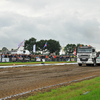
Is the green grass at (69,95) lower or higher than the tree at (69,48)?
lower

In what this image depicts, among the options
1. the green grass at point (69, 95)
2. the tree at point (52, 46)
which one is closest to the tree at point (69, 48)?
the tree at point (52, 46)

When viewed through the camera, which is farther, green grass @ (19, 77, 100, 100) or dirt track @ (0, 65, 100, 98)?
dirt track @ (0, 65, 100, 98)

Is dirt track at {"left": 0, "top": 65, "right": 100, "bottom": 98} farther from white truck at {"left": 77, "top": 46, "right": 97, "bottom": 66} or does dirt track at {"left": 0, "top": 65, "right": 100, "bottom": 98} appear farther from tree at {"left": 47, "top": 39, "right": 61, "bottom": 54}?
tree at {"left": 47, "top": 39, "right": 61, "bottom": 54}

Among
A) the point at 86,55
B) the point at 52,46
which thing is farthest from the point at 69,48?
the point at 86,55

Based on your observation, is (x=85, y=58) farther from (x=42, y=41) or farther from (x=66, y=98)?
(x=42, y=41)

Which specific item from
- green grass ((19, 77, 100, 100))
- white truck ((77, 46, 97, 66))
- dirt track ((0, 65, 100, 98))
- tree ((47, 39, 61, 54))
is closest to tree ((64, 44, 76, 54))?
tree ((47, 39, 61, 54))

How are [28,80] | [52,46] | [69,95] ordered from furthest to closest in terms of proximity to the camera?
[52,46]
[28,80]
[69,95]

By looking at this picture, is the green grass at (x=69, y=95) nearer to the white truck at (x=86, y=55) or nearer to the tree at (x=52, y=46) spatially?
the white truck at (x=86, y=55)

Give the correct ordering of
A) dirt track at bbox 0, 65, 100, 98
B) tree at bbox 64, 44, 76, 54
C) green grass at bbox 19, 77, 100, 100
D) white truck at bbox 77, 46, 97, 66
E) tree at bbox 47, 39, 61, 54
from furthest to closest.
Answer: tree at bbox 64, 44, 76, 54 < tree at bbox 47, 39, 61, 54 < white truck at bbox 77, 46, 97, 66 < dirt track at bbox 0, 65, 100, 98 < green grass at bbox 19, 77, 100, 100

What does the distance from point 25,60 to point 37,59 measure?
4.50m

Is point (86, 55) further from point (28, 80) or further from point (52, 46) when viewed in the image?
point (52, 46)

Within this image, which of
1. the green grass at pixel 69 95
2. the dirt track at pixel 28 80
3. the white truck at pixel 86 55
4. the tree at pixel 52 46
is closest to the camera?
the green grass at pixel 69 95

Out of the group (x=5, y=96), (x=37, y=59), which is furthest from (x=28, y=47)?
(x=5, y=96)

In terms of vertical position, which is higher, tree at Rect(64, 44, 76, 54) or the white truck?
tree at Rect(64, 44, 76, 54)
